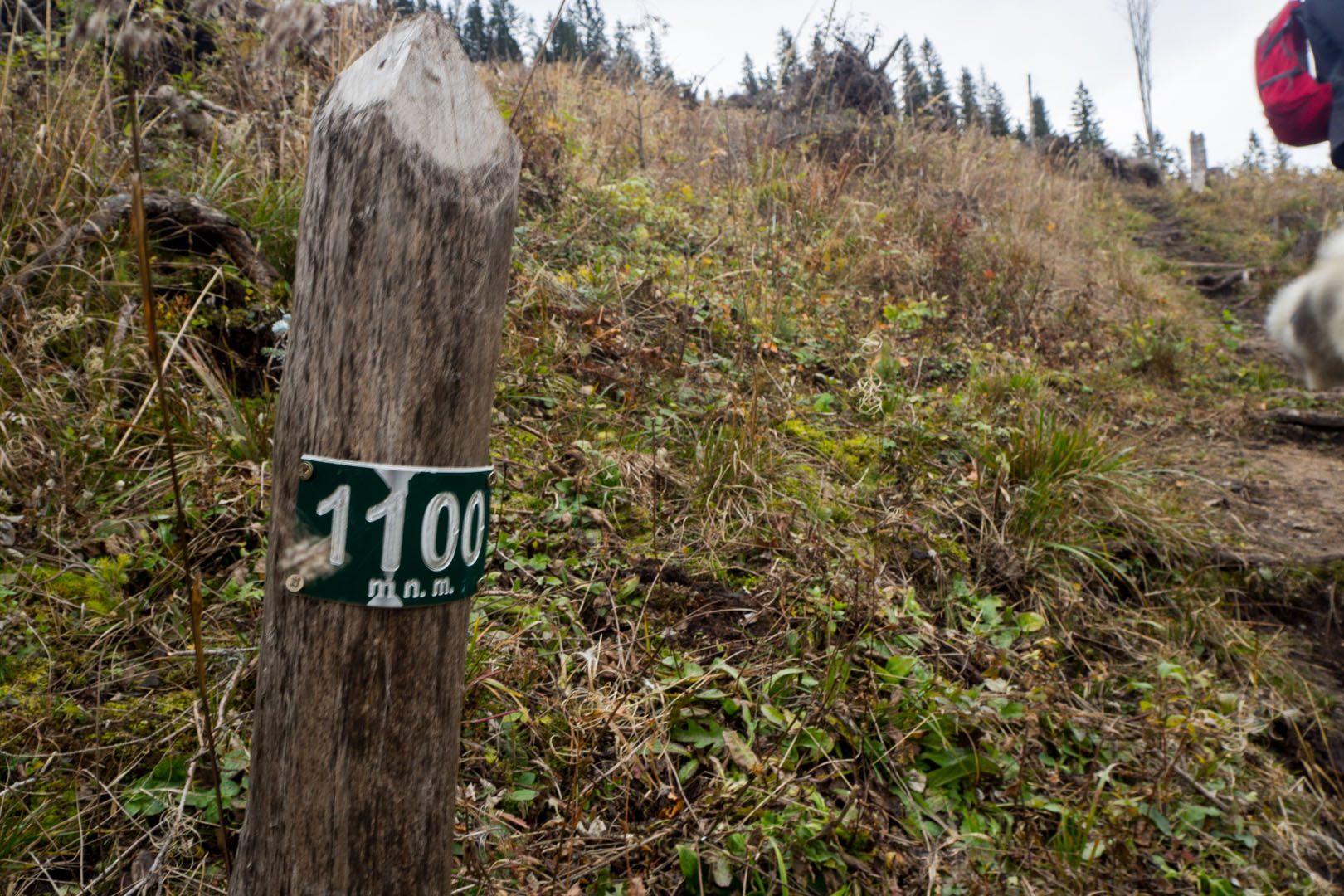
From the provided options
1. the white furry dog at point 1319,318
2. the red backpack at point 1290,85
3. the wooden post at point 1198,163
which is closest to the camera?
the white furry dog at point 1319,318

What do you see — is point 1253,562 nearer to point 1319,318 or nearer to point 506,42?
point 1319,318

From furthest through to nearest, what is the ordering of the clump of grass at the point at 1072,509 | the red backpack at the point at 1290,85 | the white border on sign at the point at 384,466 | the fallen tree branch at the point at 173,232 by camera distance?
the clump of grass at the point at 1072,509 < the red backpack at the point at 1290,85 < the fallen tree branch at the point at 173,232 < the white border on sign at the point at 384,466

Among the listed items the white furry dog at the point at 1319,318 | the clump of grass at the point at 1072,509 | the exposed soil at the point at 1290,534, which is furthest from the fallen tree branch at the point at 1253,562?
the white furry dog at the point at 1319,318

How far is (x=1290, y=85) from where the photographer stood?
3291 millimetres

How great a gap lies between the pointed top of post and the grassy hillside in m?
1.50

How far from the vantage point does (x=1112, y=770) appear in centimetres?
247

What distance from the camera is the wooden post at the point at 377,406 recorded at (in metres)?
1.02

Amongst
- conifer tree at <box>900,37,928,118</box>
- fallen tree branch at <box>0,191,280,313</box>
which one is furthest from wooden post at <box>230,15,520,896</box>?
conifer tree at <box>900,37,928,118</box>

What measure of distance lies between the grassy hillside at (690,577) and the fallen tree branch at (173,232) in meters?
0.05

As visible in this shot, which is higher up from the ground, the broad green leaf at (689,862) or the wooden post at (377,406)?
the wooden post at (377,406)

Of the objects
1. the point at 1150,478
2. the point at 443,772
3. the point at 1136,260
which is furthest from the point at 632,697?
the point at 1136,260

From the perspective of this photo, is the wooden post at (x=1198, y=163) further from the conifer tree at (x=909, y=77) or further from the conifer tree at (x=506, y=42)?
the conifer tree at (x=506, y=42)

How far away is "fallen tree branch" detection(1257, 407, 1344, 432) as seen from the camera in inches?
215

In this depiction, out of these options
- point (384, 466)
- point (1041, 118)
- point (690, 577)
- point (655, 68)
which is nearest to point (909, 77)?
point (655, 68)
